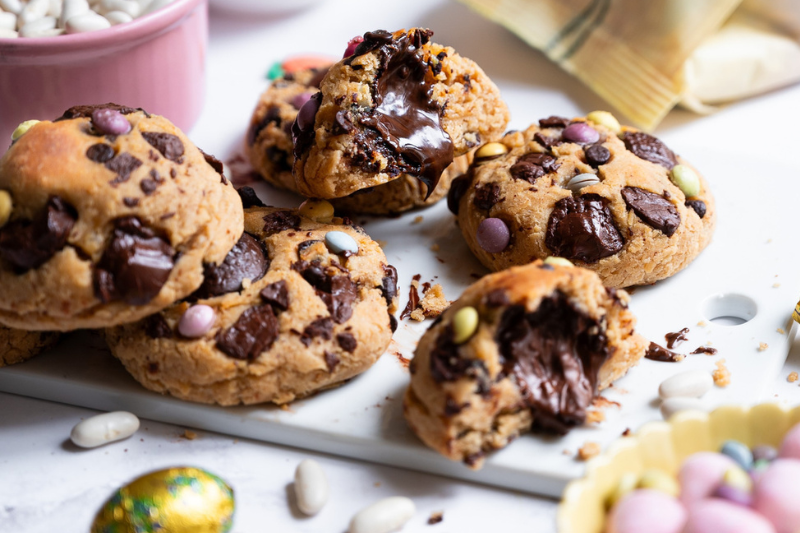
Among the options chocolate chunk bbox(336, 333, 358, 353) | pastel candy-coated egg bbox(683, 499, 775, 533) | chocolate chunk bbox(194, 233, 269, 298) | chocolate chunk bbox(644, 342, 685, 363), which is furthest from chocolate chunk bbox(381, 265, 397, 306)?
pastel candy-coated egg bbox(683, 499, 775, 533)

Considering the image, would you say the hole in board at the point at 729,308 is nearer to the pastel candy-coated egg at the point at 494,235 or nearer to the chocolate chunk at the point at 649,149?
the chocolate chunk at the point at 649,149

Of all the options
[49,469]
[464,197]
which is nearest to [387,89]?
[464,197]

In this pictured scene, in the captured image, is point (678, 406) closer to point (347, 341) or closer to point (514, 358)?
point (514, 358)

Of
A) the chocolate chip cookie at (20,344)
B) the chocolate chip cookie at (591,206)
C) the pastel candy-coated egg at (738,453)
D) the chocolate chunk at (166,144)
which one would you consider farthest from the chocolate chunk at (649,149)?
the chocolate chip cookie at (20,344)

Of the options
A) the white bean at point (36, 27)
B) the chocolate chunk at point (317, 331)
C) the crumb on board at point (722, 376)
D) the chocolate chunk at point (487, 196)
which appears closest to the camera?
the chocolate chunk at point (317, 331)

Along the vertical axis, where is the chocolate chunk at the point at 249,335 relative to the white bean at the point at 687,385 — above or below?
below

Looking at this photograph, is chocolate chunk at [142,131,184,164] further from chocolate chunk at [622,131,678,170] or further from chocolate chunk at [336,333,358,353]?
chocolate chunk at [622,131,678,170]

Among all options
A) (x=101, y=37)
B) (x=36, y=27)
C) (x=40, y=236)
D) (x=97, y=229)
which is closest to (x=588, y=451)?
(x=97, y=229)
